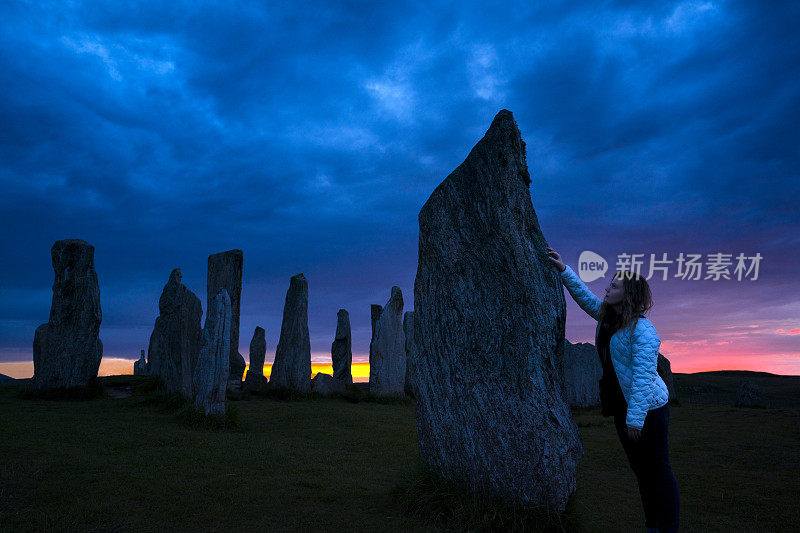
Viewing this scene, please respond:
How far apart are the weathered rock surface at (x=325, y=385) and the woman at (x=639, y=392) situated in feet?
42.4

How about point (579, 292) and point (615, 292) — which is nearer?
point (615, 292)

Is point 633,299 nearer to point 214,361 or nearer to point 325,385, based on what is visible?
point 214,361

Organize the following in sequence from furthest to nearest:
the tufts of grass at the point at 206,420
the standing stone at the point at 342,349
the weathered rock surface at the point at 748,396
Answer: the standing stone at the point at 342,349 → the weathered rock surface at the point at 748,396 → the tufts of grass at the point at 206,420

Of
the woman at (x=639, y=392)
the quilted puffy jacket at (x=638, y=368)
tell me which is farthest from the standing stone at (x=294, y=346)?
the quilted puffy jacket at (x=638, y=368)

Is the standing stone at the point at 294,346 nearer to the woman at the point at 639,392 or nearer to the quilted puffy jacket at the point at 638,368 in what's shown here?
the woman at the point at 639,392

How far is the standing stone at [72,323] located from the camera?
1345cm

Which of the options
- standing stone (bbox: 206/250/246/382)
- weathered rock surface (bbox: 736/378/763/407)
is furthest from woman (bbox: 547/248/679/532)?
weathered rock surface (bbox: 736/378/763/407)

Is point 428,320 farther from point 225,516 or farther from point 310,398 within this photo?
point 310,398

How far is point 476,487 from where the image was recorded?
16.1 feet

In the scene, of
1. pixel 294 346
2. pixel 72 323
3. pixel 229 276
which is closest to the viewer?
pixel 72 323

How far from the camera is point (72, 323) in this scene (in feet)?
44.9

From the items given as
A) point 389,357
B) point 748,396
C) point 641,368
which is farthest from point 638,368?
point 748,396

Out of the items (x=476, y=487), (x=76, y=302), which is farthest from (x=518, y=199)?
(x=76, y=302)

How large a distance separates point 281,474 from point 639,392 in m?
4.84
